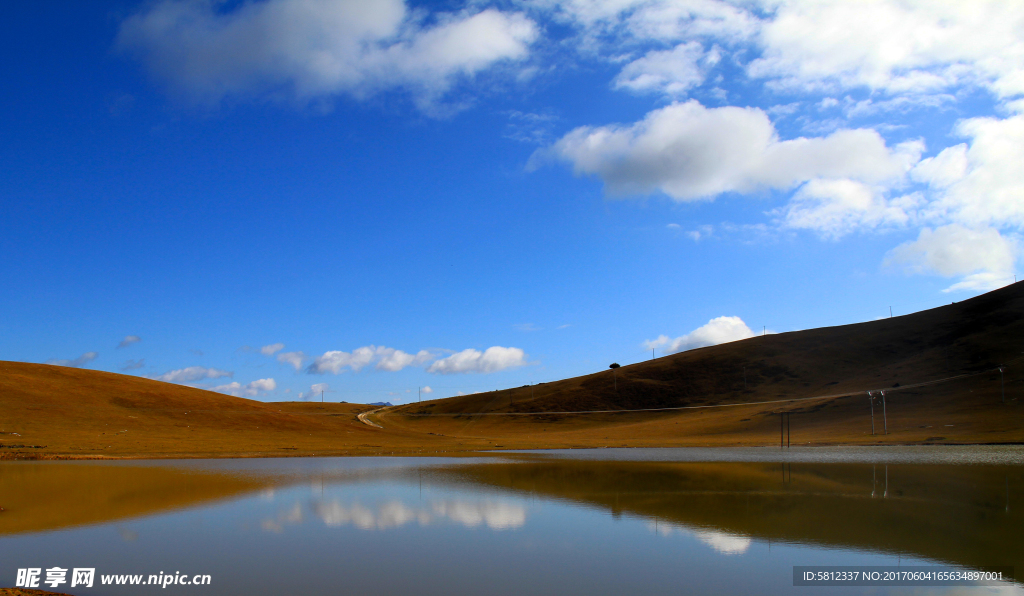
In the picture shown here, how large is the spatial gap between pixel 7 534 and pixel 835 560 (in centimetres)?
2212

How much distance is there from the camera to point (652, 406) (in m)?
126

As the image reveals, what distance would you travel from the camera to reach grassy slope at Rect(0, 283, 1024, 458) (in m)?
63.0

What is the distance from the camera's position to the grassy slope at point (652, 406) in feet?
207

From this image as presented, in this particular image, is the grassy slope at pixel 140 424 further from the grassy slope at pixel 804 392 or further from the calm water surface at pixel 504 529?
the grassy slope at pixel 804 392

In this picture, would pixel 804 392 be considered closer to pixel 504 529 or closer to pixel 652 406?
A: pixel 652 406

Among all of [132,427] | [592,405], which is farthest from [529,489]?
[592,405]

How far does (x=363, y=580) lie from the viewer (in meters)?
12.5

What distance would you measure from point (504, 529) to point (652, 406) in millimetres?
113364

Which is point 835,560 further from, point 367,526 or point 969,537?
point 367,526

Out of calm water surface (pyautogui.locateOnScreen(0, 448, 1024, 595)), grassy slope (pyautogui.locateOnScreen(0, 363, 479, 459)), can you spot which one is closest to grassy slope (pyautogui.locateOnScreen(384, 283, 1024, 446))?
grassy slope (pyautogui.locateOnScreen(0, 363, 479, 459))

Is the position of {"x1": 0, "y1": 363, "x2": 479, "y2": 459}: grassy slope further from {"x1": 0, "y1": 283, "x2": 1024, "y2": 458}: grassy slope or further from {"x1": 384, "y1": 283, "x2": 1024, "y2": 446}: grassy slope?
{"x1": 384, "y1": 283, "x2": 1024, "y2": 446}: grassy slope

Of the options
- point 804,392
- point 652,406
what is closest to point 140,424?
point 652,406

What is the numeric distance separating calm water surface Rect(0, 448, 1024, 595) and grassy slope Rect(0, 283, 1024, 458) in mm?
29290

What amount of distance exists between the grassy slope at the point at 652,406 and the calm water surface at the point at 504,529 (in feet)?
96.1
